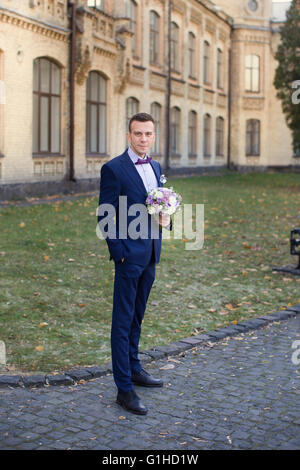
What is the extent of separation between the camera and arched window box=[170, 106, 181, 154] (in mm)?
32562

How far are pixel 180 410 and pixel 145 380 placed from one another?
1.90 ft

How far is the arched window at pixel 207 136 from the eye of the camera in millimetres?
38156

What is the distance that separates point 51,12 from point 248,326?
1580 cm

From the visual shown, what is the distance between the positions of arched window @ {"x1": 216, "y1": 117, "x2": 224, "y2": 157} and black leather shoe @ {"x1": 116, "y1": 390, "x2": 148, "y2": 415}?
36.6m

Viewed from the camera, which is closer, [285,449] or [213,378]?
[285,449]

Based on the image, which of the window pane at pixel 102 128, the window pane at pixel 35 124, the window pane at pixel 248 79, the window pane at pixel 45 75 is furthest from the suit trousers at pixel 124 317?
the window pane at pixel 248 79

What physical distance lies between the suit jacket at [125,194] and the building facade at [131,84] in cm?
1405

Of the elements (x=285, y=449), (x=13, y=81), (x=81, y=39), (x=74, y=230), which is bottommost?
(x=285, y=449)

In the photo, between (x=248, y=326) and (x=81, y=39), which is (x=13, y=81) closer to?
(x=81, y=39)

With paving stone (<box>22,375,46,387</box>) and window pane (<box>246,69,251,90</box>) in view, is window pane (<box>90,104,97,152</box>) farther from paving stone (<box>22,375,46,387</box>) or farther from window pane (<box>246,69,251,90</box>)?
window pane (<box>246,69,251,90</box>)

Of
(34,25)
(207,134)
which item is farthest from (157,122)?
(34,25)

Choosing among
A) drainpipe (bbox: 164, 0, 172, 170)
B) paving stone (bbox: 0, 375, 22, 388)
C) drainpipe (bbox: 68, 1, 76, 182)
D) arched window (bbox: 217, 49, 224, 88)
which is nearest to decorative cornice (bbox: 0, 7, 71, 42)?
drainpipe (bbox: 68, 1, 76, 182)

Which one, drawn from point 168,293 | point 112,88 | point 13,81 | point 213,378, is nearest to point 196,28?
point 112,88

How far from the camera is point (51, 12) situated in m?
20.1
